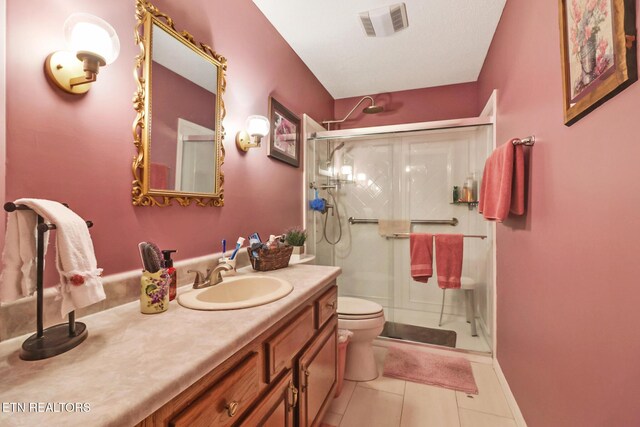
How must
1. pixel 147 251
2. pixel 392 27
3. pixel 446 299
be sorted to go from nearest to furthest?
pixel 147 251 < pixel 392 27 < pixel 446 299

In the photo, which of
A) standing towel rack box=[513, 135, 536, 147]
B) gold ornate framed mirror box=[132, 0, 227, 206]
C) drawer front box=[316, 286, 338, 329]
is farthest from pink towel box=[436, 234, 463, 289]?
gold ornate framed mirror box=[132, 0, 227, 206]

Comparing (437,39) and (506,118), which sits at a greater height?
(437,39)

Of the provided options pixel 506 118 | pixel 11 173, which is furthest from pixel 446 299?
pixel 11 173

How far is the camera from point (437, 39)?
7.01 feet

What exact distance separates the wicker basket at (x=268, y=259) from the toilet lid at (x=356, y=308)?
2.19 feet

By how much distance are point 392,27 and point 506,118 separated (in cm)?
100

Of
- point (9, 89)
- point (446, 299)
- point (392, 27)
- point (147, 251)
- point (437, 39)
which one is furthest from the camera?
point (446, 299)

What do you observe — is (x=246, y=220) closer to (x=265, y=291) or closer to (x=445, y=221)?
(x=265, y=291)

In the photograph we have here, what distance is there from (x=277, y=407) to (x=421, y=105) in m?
3.03

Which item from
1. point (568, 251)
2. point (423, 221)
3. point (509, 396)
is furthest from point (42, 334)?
point (423, 221)

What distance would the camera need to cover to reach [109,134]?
3.11ft

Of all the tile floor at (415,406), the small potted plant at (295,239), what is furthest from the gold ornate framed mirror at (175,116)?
the tile floor at (415,406)

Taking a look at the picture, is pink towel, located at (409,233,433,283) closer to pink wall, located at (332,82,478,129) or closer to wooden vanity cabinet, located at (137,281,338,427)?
wooden vanity cabinet, located at (137,281,338,427)

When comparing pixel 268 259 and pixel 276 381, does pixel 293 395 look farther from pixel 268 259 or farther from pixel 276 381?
pixel 268 259
